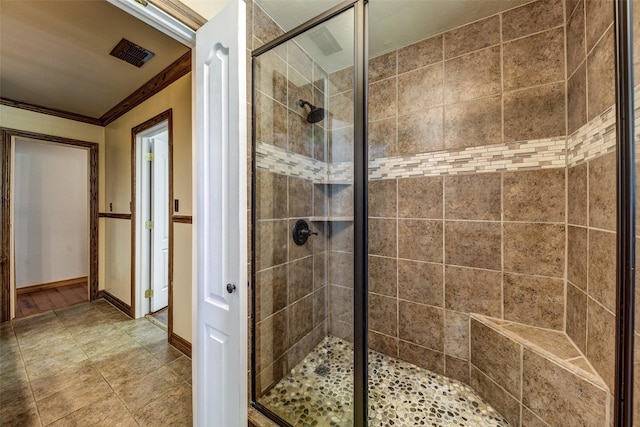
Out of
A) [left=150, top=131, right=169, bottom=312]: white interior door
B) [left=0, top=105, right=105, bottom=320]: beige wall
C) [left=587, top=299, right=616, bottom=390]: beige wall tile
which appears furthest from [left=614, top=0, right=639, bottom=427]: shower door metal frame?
[left=0, top=105, right=105, bottom=320]: beige wall

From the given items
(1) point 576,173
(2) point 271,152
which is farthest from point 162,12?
(1) point 576,173

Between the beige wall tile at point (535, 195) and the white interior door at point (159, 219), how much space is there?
3162 mm

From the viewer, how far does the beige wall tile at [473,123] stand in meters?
1.41

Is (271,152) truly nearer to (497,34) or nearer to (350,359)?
(350,359)

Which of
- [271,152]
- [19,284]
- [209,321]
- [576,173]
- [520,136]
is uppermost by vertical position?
[520,136]

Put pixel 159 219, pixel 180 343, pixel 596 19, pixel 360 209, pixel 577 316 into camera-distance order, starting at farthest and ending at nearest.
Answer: pixel 159 219
pixel 180 343
pixel 577 316
pixel 596 19
pixel 360 209

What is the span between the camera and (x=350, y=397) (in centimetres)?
97

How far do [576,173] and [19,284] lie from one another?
6.06 meters

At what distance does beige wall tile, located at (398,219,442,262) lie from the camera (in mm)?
1592

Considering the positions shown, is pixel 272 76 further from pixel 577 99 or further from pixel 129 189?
pixel 129 189

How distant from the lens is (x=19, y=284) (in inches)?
126

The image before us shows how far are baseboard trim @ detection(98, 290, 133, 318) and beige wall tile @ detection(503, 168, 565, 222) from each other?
144 inches

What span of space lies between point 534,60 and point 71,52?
324cm

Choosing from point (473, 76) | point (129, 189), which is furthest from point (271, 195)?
point (129, 189)
